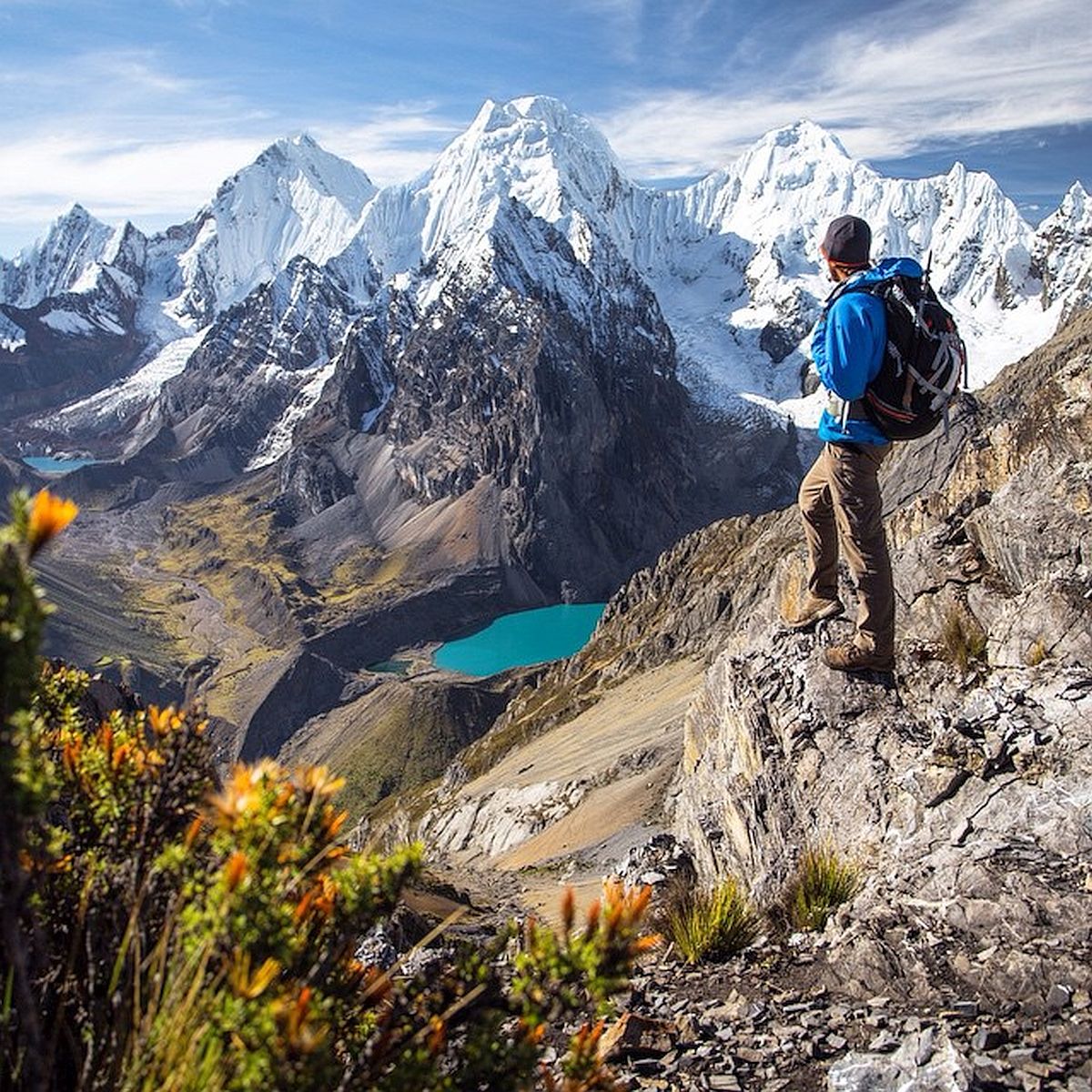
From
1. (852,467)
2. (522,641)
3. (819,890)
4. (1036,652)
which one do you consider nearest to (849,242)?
(852,467)

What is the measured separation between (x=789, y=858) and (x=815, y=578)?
323 centimetres

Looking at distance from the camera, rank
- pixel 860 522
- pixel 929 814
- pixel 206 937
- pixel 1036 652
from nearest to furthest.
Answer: pixel 206 937 → pixel 929 814 → pixel 860 522 → pixel 1036 652

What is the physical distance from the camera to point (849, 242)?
8188mm

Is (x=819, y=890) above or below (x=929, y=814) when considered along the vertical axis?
below

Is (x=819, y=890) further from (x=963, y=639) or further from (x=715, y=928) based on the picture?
(x=963, y=639)

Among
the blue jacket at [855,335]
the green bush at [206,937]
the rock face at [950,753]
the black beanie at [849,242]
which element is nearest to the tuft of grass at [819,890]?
the rock face at [950,753]

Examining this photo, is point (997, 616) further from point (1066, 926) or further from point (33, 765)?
point (33, 765)

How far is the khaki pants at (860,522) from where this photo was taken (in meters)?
8.82

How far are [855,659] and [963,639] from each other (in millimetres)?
1191

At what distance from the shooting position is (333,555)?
193000mm

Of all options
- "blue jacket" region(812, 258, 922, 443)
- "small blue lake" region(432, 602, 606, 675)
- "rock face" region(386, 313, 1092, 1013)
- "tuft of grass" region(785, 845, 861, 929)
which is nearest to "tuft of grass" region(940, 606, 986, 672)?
"rock face" region(386, 313, 1092, 1013)

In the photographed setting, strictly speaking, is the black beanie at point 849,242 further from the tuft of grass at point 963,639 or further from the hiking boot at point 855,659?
the tuft of grass at point 963,639

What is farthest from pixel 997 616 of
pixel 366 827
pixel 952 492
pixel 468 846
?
pixel 366 827

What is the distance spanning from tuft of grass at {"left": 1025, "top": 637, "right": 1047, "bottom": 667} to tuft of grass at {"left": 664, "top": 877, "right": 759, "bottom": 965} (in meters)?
4.02
